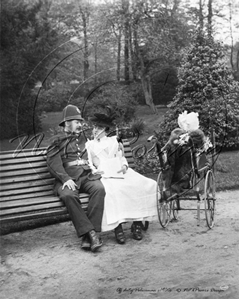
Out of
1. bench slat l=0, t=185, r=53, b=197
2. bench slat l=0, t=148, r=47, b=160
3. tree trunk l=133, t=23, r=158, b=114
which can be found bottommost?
bench slat l=0, t=185, r=53, b=197

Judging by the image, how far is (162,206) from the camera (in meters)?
5.11

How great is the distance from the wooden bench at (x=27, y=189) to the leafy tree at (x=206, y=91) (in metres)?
4.84

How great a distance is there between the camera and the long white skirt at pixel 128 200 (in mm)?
4633

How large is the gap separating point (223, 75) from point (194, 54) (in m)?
0.86

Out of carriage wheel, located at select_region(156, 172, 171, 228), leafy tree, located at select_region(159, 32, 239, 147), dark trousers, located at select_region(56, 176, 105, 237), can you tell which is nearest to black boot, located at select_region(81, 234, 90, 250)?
dark trousers, located at select_region(56, 176, 105, 237)

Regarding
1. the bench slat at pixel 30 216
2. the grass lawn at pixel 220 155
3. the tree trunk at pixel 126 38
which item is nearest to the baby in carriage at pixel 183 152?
the bench slat at pixel 30 216

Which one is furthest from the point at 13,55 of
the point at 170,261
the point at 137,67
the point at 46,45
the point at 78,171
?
the point at 170,261

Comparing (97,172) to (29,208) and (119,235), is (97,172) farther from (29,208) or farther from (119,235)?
(29,208)

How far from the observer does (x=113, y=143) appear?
5031mm

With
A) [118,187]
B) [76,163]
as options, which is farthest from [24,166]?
[118,187]

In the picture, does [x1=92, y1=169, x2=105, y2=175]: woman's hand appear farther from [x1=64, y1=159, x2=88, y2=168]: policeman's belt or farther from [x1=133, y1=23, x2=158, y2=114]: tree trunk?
[x1=133, y1=23, x2=158, y2=114]: tree trunk

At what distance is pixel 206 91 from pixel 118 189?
5267 millimetres

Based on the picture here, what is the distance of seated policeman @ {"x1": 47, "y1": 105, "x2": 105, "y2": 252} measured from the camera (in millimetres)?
4523

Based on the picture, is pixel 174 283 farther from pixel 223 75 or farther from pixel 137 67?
pixel 137 67
